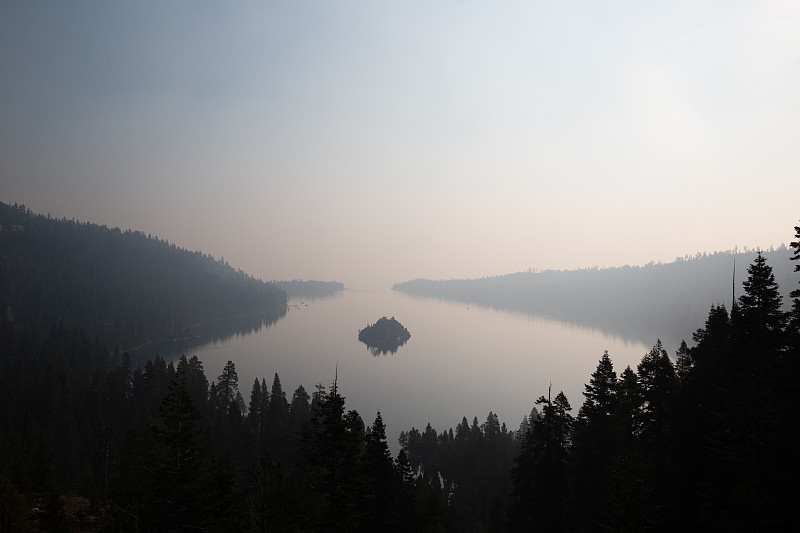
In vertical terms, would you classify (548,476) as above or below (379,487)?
above

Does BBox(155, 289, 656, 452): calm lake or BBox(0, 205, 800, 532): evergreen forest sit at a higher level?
BBox(0, 205, 800, 532): evergreen forest

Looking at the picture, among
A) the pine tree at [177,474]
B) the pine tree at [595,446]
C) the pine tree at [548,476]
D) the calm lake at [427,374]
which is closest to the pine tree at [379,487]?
the pine tree at [548,476]

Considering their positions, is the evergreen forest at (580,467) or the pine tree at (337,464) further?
the pine tree at (337,464)

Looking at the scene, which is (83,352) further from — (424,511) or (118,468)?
(424,511)

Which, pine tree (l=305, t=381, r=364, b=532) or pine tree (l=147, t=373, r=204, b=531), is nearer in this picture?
pine tree (l=147, t=373, r=204, b=531)

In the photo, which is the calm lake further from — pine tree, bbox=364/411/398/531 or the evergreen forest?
pine tree, bbox=364/411/398/531

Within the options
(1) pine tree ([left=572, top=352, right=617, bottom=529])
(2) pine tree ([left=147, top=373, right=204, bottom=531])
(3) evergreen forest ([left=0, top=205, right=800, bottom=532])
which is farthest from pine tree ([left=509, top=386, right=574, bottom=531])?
(2) pine tree ([left=147, top=373, right=204, bottom=531])

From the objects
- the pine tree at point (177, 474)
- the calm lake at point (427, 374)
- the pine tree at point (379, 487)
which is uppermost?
the pine tree at point (177, 474)

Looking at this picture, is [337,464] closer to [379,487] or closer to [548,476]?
[379,487]

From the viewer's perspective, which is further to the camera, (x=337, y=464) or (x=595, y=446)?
(x=595, y=446)

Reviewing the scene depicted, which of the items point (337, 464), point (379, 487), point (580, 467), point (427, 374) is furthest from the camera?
point (427, 374)

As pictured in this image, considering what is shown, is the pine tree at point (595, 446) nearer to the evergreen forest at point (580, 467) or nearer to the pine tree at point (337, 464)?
the evergreen forest at point (580, 467)

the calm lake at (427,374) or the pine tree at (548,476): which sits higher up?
the pine tree at (548,476)

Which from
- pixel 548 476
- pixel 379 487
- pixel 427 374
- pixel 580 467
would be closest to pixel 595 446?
pixel 580 467
